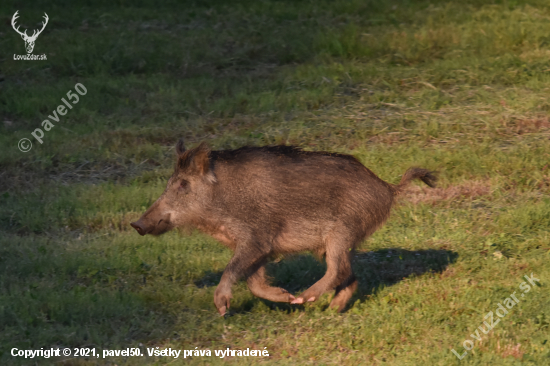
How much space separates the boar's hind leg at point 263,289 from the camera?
6391mm

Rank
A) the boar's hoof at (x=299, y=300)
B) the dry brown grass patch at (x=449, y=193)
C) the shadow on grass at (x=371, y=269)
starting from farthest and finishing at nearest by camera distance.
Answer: the dry brown grass patch at (x=449, y=193)
the shadow on grass at (x=371, y=269)
the boar's hoof at (x=299, y=300)

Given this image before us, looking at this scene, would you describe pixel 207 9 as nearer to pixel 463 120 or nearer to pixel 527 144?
pixel 463 120

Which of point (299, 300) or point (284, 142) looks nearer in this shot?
point (299, 300)

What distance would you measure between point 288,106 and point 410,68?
8.15ft

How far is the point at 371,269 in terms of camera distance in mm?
7414

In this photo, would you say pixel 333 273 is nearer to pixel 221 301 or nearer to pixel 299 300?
pixel 299 300

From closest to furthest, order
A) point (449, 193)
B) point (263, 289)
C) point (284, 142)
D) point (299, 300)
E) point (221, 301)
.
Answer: point (221, 301)
point (299, 300)
point (263, 289)
point (449, 193)
point (284, 142)

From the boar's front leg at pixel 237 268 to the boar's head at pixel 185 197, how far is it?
1.74 ft

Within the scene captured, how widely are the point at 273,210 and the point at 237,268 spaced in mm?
610

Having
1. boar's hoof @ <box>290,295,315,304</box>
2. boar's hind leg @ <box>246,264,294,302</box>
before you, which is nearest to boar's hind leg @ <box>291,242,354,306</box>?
boar's hoof @ <box>290,295,315,304</box>

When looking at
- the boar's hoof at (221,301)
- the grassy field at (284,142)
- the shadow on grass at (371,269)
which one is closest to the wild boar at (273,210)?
the boar's hoof at (221,301)

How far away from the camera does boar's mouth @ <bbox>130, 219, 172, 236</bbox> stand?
646cm

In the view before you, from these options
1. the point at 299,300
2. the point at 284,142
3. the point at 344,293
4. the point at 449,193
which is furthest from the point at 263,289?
the point at 284,142

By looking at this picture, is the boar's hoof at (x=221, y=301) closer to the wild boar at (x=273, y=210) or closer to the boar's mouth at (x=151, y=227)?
the wild boar at (x=273, y=210)
